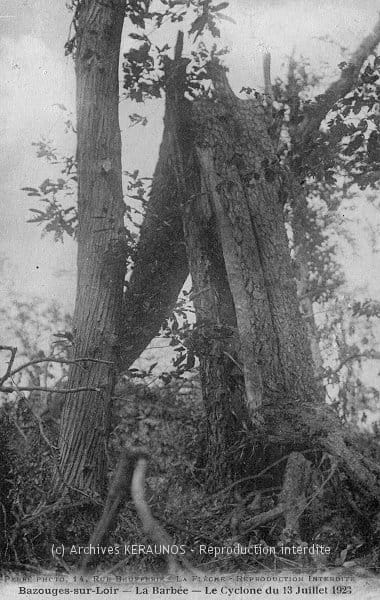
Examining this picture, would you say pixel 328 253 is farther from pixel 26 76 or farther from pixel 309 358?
pixel 26 76

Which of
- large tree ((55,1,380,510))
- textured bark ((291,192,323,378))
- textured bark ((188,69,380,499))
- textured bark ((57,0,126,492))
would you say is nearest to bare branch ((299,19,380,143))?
large tree ((55,1,380,510))

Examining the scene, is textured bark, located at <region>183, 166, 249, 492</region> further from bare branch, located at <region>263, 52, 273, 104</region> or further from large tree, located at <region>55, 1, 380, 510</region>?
bare branch, located at <region>263, 52, 273, 104</region>

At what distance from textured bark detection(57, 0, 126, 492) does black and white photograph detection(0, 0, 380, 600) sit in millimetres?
15

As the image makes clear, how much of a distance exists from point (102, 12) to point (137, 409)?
11.1 ft

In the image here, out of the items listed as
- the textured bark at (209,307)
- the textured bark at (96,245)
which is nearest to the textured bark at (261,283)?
the textured bark at (209,307)

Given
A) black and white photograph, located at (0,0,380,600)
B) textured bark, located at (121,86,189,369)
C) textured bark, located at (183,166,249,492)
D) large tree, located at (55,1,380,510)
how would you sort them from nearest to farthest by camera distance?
1. black and white photograph, located at (0,0,380,600)
2. large tree, located at (55,1,380,510)
3. textured bark, located at (183,166,249,492)
4. textured bark, located at (121,86,189,369)

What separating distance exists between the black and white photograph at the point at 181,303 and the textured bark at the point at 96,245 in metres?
0.01

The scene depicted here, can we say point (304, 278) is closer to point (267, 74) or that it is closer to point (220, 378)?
point (267, 74)

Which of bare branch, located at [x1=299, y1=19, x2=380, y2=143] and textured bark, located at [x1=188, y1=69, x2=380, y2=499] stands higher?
bare branch, located at [x1=299, y1=19, x2=380, y2=143]

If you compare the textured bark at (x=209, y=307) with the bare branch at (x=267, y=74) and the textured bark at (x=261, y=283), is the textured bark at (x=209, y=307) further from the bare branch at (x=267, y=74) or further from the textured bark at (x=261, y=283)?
the bare branch at (x=267, y=74)

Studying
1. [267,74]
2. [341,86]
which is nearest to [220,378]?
[341,86]

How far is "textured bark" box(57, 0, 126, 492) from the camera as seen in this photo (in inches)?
128

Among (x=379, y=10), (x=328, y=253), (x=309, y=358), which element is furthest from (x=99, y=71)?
(x=328, y=253)

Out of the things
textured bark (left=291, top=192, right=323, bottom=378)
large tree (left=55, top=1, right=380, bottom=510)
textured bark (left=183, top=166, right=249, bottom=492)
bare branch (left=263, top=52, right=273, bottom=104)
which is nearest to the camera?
large tree (left=55, top=1, right=380, bottom=510)
